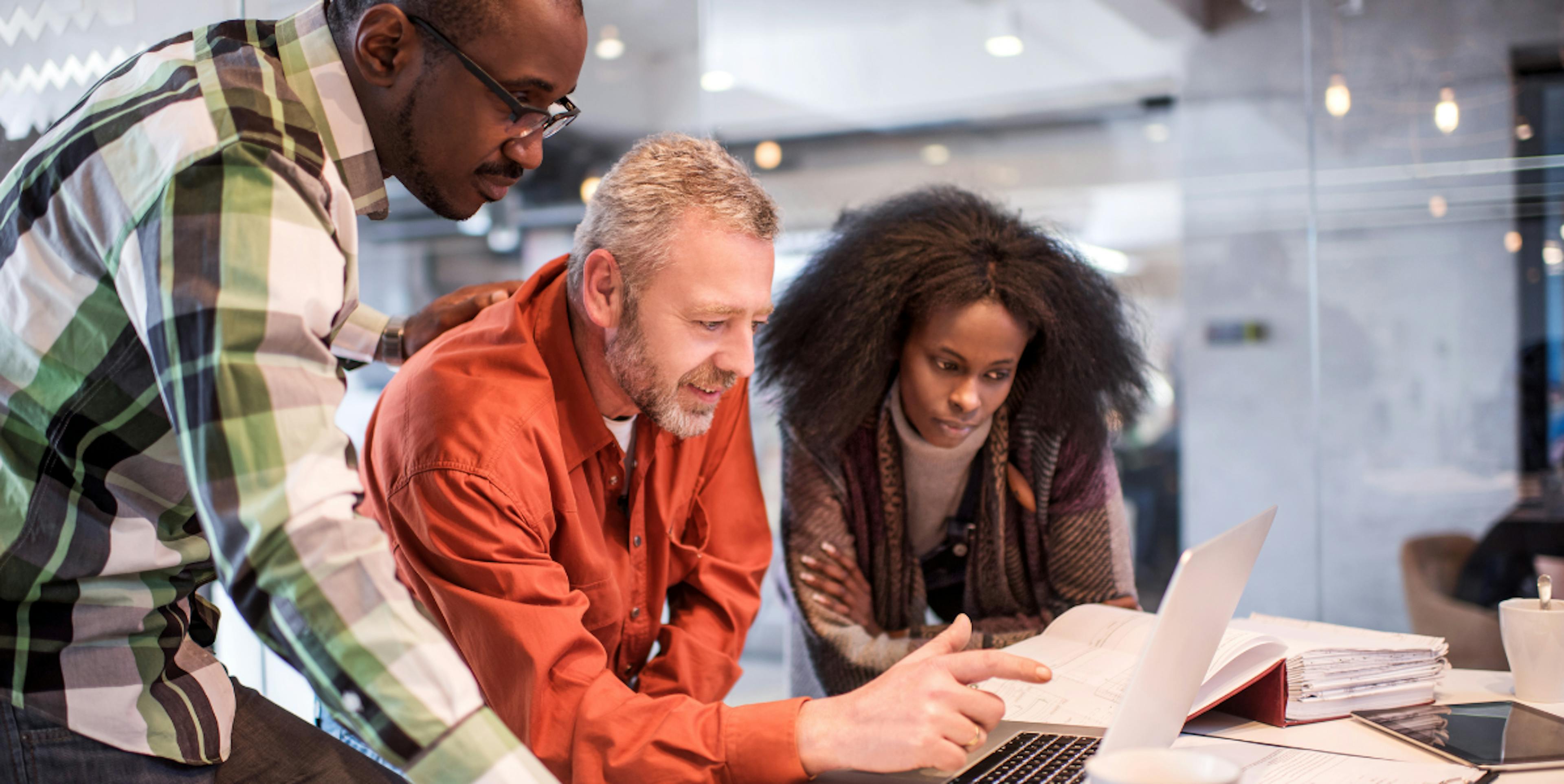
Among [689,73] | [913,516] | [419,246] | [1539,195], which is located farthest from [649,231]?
[419,246]

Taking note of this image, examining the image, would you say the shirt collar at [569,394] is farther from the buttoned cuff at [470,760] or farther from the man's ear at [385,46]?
the buttoned cuff at [470,760]

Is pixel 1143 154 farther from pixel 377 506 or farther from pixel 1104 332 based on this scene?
pixel 377 506

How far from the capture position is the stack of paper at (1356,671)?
50.2 inches

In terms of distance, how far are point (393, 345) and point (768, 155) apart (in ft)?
12.1

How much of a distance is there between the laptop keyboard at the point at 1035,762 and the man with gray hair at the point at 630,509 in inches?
2.4

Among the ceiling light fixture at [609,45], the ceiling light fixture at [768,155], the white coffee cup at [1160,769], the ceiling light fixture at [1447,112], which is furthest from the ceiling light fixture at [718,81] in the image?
the white coffee cup at [1160,769]

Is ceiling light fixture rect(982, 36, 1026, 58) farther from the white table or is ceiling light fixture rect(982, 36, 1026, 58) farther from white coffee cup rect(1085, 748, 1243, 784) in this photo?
white coffee cup rect(1085, 748, 1243, 784)

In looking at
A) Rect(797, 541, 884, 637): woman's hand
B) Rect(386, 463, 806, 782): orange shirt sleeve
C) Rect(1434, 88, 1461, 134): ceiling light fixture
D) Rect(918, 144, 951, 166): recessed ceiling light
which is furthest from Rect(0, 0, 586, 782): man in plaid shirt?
Rect(918, 144, 951, 166): recessed ceiling light

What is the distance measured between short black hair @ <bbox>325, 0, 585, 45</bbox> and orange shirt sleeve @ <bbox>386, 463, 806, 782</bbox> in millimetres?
497

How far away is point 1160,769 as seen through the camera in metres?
0.82

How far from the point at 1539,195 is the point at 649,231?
329cm

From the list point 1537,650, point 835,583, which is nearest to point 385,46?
point 835,583

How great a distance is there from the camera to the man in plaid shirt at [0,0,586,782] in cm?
74

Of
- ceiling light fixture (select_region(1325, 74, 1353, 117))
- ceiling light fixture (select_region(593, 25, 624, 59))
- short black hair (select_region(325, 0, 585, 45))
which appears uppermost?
ceiling light fixture (select_region(593, 25, 624, 59))
